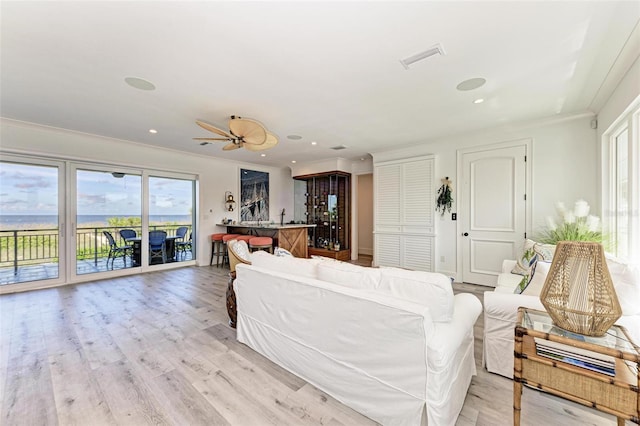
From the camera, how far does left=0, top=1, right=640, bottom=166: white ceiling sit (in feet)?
5.84

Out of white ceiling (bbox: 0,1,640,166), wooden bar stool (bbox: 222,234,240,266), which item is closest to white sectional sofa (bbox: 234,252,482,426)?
white ceiling (bbox: 0,1,640,166)

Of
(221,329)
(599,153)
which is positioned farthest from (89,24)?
(599,153)

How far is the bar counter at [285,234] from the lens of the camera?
18.0 ft

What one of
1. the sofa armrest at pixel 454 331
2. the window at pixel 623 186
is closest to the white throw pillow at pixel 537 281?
the sofa armrest at pixel 454 331

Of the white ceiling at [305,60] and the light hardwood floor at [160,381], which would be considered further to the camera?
the white ceiling at [305,60]

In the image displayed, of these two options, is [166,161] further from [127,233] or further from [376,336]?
[376,336]

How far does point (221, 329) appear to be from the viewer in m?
2.79

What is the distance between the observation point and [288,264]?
85.9 inches

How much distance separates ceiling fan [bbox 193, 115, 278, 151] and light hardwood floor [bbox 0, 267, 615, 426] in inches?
92.4

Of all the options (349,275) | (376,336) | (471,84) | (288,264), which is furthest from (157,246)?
(471,84)

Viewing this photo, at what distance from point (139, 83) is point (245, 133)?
123 centimetres

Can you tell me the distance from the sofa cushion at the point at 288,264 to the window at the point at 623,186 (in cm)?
304

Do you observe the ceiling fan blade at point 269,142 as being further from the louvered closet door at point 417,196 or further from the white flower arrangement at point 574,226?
the white flower arrangement at point 574,226

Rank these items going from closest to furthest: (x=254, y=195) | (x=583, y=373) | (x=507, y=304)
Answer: (x=583, y=373) → (x=507, y=304) → (x=254, y=195)
